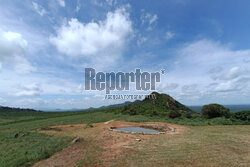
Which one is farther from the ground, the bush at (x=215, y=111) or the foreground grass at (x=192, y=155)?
the bush at (x=215, y=111)

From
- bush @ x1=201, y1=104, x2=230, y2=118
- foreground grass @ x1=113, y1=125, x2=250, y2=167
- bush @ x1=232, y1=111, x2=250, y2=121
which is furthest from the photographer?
bush @ x1=201, y1=104, x2=230, y2=118

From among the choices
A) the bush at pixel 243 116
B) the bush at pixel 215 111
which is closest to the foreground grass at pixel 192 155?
the bush at pixel 243 116

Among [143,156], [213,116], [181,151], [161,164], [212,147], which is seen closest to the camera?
[161,164]

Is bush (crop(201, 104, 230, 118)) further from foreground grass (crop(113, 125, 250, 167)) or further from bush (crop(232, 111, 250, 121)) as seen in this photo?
foreground grass (crop(113, 125, 250, 167))

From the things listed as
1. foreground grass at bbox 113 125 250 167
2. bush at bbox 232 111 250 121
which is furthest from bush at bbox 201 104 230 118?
foreground grass at bbox 113 125 250 167

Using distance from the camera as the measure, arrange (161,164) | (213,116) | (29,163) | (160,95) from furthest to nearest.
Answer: (160,95) < (213,116) < (29,163) < (161,164)

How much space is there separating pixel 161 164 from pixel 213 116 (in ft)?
60.1

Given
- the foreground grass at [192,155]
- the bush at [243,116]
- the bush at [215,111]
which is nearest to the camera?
the foreground grass at [192,155]

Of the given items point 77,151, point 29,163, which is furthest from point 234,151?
Answer: point 29,163

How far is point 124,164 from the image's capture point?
5.51 metres

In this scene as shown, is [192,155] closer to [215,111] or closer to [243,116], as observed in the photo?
[243,116]

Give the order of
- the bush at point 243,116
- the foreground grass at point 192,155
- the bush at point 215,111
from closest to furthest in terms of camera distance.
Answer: the foreground grass at point 192,155
the bush at point 243,116
the bush at point 215,111

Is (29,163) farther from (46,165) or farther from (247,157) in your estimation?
(247,157)

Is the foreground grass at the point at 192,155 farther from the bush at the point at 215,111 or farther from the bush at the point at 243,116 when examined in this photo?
the bush at the point at 215,111
